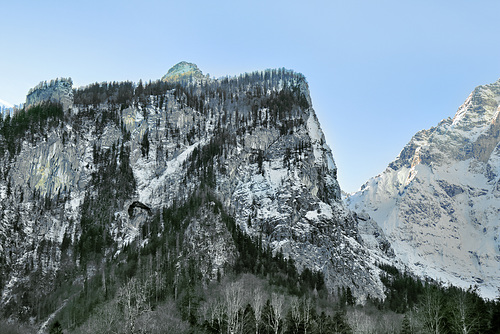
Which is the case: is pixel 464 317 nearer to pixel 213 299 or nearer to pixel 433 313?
pixel 433 313

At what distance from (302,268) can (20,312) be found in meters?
99.7

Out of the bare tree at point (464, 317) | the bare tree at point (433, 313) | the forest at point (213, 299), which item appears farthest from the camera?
the forest at point (213, 299)

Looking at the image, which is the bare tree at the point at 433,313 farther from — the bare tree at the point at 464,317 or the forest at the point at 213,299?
the bare tree at the point at 464,317

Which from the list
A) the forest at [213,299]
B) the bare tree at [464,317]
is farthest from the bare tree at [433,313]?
the bare tree at [464,317]

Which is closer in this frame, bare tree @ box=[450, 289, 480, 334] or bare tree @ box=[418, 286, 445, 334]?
bare tree @ box=[450, 289, 480, 334]

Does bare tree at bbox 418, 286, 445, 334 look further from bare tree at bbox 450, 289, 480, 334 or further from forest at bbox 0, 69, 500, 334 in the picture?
bare tree at bbox 450, 289, 480, 334

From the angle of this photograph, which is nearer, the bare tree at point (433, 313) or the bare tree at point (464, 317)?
the bare tree at point (464, 317)

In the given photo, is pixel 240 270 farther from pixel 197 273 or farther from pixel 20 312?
pixel 20 312

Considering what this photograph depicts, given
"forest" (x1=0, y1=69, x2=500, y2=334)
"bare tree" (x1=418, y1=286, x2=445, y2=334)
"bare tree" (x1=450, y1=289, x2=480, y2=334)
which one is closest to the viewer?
"bare tree" (x1=450, y1=289, x2=480, y2=334)

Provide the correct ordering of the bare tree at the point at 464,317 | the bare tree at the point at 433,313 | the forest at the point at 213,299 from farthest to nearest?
the forest at the point at 213,299, the bare tree at the point at 433,313, the bare tree at the point at 464,317

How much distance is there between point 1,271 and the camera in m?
194

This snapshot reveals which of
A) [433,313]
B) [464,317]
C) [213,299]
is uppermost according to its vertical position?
[464,317]

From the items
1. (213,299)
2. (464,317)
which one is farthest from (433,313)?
A: (213,299)

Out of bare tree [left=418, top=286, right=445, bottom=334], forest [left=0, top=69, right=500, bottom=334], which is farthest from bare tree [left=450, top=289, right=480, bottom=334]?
bare tree [left=418, top=286, right=445, bottom=334]
